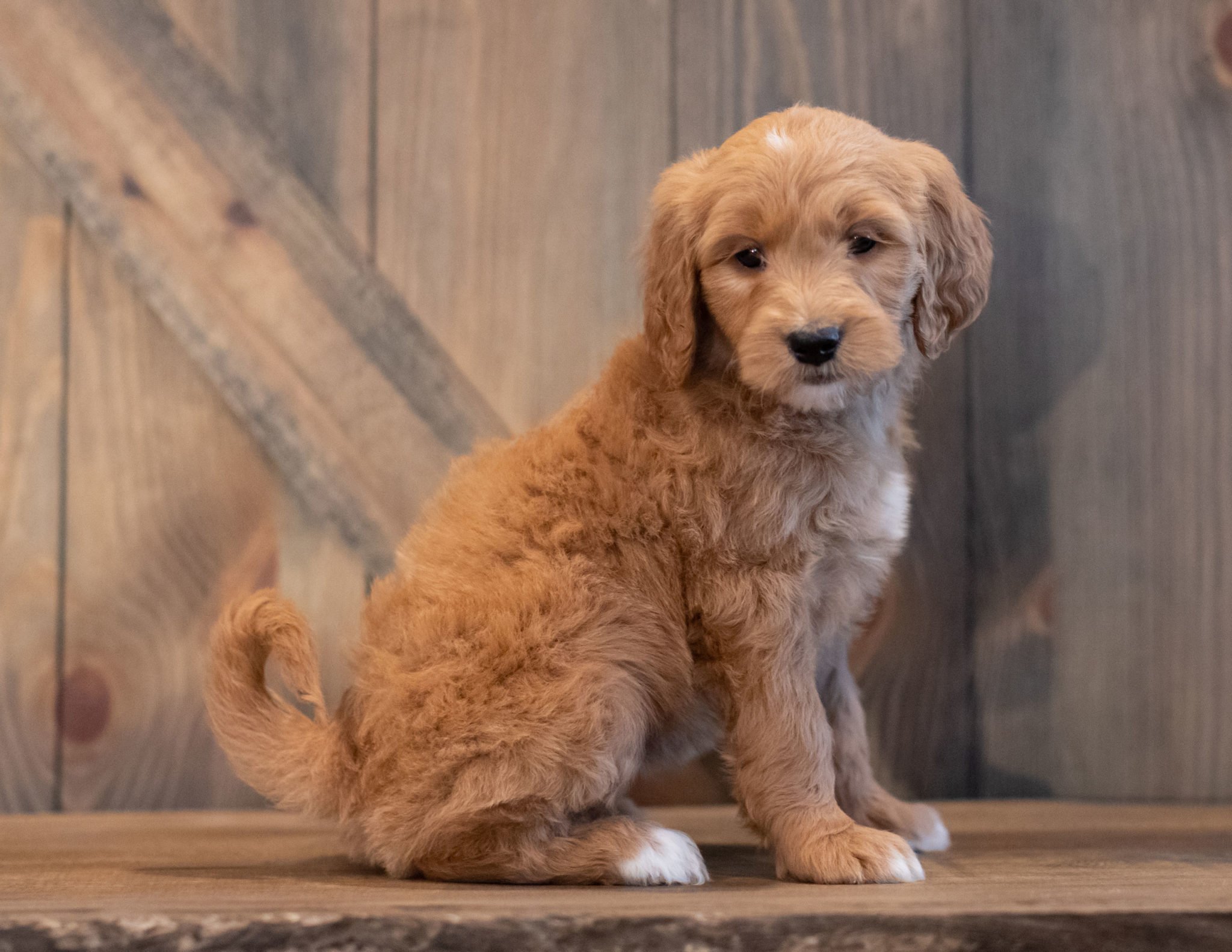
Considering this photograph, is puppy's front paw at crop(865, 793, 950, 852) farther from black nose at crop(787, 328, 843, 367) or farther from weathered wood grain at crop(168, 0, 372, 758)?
weathered wood grain at crop(168, 0, 372, 758)

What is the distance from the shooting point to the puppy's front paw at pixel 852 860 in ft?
5.41

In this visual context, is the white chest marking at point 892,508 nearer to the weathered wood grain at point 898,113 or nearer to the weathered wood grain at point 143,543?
the weathered wood grain at point 898,113

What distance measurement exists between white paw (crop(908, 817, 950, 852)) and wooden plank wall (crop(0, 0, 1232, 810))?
50 centimetres

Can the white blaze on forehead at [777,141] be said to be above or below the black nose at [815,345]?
above

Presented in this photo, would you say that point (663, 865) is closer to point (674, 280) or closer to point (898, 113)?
point (674, 280)

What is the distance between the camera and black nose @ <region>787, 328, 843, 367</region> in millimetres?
1635

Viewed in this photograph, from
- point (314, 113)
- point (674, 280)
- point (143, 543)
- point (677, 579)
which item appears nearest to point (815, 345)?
point (674, 280)

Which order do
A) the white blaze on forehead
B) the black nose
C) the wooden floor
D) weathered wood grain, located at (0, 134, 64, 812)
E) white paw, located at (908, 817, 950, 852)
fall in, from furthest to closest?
weathered wood grain, located at (0, 134, 64, 812) < white paw, located at (908, 817, 950, 852) < the white blaze on forehead < the black nose < the wooden floor

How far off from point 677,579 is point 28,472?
5.01 ft

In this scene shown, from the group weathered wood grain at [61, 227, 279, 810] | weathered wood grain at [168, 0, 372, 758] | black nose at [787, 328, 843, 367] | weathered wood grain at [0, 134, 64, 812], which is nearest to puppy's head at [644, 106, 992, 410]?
black nose at [787, 328, 843, 367]

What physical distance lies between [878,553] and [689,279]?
21.2 inches

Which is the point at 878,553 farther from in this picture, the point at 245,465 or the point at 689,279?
the point at 245,465

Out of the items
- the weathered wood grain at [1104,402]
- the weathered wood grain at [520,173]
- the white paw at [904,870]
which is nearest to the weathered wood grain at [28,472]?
the weathered wood grain at [520,173]

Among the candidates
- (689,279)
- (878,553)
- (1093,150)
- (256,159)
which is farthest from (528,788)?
(1093,150)
